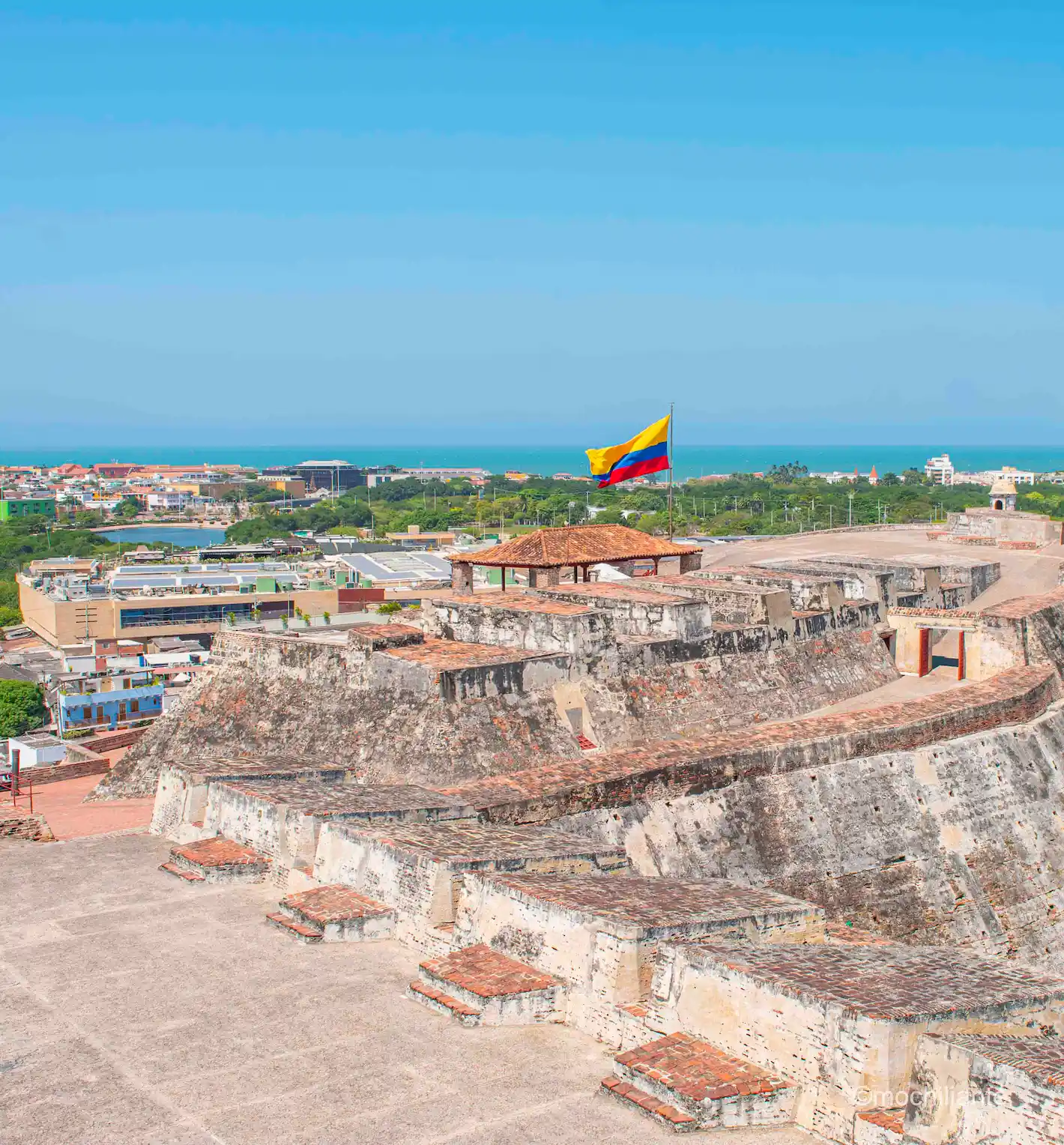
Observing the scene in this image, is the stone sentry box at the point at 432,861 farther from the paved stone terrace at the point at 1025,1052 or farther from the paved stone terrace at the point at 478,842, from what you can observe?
the paved stone terrace at the point at 1025,1052

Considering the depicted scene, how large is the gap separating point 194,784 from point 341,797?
66.5 inches

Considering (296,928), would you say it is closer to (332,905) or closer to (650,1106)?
(332,905)

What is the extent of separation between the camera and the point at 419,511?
412ft

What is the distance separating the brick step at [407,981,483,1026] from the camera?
8.56 m

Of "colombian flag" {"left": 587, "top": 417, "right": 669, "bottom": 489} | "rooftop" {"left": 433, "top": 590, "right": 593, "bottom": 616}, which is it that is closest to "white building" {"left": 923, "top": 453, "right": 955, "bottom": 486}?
"colombian flag" {"left": 587, "top": 417, "right": 669, "bottom": 489}

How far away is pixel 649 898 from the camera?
9453 mm

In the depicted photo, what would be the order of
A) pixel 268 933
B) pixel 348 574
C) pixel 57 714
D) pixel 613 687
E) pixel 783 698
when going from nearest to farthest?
1. pixel 268 933
2. pixel 613 687
3. pixel 783 698
4. pixel 57 714
5. pixel 348 574

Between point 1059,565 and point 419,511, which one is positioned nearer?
point 1059,565

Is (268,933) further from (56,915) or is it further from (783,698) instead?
(783,698)

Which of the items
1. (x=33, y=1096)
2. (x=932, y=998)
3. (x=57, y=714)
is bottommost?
(x=57, y=714)

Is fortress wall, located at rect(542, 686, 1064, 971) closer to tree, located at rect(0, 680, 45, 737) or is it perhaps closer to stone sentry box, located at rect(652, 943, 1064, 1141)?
stone sentry box, located at rect(652, 943, 1064, 1141)

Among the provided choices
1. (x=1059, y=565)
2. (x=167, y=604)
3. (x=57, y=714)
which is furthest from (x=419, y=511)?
(x=1059, y=565)

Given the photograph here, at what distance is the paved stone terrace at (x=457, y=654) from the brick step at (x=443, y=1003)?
714 centimetres

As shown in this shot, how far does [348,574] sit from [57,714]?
2934cm
